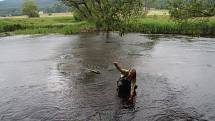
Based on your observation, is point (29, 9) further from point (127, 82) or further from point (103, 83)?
point (127, 82)

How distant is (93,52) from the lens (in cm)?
5069

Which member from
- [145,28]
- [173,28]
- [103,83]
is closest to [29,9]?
[145,28]

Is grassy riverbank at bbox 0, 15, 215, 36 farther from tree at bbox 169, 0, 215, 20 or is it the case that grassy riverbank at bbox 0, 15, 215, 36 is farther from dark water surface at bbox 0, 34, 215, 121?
tree at bbox 169, 0, 215, 20

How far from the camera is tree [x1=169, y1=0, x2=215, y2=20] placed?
→ 68.7 feet

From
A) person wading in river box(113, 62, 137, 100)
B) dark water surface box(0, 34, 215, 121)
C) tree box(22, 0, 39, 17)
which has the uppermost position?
tree box(22, 0, 39, 17)

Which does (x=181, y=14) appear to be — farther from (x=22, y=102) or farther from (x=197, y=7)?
(x=22, y=102)

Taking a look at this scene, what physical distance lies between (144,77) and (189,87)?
16.3 ft

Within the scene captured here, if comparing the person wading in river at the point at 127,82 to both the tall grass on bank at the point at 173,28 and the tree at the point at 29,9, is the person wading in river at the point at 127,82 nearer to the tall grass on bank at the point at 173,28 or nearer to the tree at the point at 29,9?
the tall grass on bank at the point at 173,28

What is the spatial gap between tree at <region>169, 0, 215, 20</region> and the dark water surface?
6285 millimetres

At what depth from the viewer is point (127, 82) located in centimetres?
2714

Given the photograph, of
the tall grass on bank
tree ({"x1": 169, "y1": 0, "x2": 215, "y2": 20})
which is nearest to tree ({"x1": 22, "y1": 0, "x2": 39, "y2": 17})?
the tall grass on bank

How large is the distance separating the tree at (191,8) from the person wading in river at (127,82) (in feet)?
17.7

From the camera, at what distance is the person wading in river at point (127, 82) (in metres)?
26.3

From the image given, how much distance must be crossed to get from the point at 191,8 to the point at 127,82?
7.90 metres
